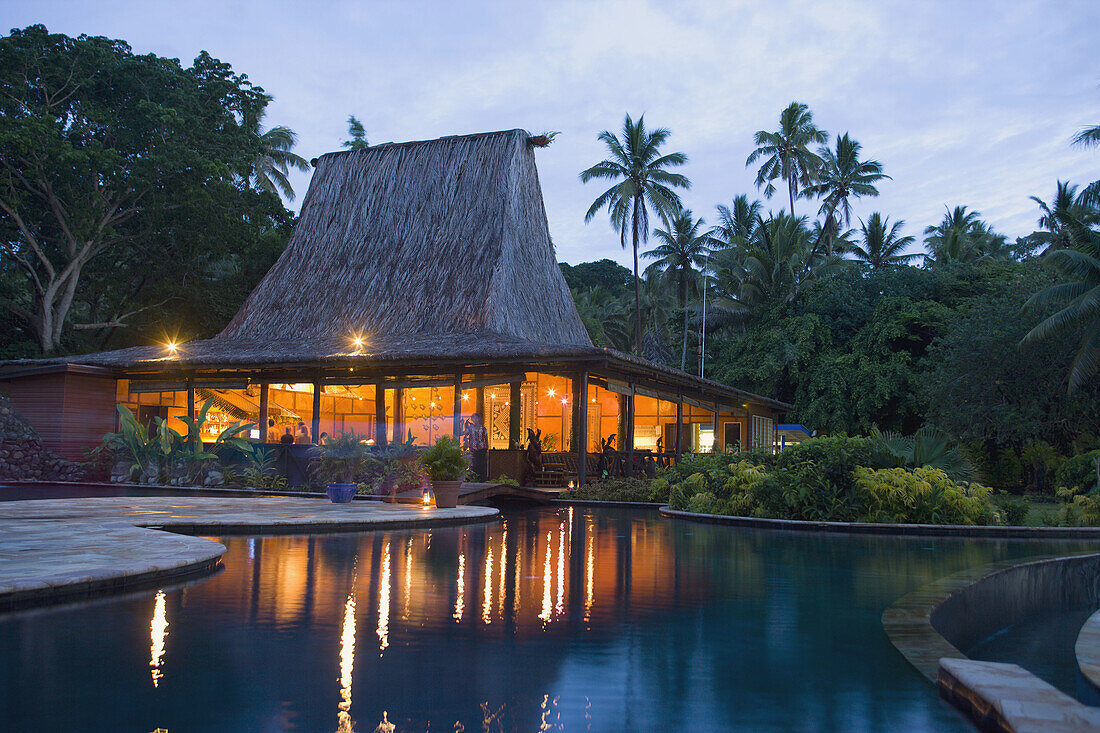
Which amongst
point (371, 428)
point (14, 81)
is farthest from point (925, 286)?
point (14, 81)

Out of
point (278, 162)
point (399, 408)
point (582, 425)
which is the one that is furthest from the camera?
point (278, 162)

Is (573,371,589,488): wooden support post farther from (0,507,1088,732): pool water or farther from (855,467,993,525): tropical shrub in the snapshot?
(0,507,1088,732): pool water

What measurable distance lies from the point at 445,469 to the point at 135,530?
232 inches

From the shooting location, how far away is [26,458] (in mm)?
19953

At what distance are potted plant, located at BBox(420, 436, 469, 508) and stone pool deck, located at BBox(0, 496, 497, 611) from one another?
51 cm

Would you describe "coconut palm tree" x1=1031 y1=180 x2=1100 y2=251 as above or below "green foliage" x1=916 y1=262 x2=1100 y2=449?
above

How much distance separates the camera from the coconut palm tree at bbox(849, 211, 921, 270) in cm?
4441

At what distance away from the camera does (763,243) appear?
39.2 meters

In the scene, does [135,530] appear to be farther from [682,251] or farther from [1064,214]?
[682,251]

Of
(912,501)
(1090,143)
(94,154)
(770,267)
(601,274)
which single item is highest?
(601,274)

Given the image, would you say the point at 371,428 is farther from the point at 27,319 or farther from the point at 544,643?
the point at 544,643

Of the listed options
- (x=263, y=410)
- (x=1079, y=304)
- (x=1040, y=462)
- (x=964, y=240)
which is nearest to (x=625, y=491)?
(x=263, y=410)

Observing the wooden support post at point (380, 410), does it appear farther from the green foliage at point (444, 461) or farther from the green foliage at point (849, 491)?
the green foliage at point (849, 491)

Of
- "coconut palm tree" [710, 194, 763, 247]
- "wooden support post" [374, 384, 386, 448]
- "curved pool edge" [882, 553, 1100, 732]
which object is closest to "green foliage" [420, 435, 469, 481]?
"wooden support post" [374, 384, 386, 448]
